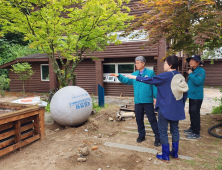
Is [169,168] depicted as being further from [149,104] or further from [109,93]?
[109,93]

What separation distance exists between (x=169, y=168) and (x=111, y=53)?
9.95 metres

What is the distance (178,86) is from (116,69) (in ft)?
32.1

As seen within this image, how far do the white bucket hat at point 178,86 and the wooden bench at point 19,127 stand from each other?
309 cm

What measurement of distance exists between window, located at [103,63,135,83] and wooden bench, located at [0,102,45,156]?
881 centimetres

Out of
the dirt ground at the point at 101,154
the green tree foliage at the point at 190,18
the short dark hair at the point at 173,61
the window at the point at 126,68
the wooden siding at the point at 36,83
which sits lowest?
the dirt ground at the point at 101,154

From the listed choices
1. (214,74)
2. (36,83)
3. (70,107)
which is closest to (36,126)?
(70,107)

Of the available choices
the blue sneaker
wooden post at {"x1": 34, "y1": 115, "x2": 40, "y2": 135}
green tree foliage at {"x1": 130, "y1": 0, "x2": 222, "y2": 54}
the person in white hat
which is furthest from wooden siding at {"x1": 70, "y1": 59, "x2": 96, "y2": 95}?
the person in white hat

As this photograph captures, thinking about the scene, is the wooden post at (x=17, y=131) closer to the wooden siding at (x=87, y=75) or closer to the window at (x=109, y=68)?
the window at (x=109, y=68)

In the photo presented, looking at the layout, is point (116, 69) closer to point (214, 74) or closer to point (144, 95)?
point (144, 95)

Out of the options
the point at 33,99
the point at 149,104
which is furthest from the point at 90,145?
the point at 33,99

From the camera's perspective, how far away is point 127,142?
13.7 feet

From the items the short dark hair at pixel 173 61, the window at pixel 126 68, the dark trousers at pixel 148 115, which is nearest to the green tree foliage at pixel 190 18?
the short dark hair at pixel 173 61

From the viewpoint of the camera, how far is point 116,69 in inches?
504

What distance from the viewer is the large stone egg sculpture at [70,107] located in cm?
509
